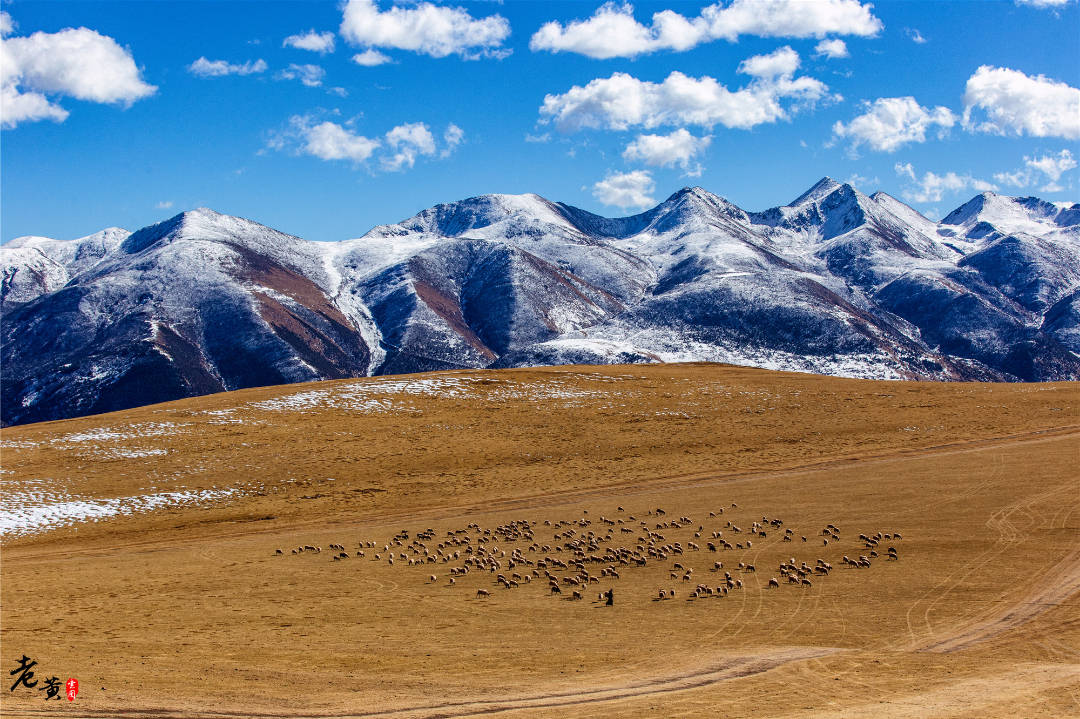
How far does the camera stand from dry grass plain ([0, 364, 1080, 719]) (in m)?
18.5

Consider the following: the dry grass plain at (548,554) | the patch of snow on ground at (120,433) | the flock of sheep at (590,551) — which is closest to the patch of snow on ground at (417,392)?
the dry grass plain at (548,554)

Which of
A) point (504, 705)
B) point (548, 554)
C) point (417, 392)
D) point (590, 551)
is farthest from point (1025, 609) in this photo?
point (417, 392)

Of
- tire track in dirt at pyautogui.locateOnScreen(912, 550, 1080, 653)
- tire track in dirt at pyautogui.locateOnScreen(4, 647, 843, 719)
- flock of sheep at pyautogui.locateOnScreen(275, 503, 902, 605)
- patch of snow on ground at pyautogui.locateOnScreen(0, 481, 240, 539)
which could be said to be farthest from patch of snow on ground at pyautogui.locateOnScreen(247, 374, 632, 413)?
tire track in dirt at pyautogui.locateOnScreen(4, 647, 843, 719)

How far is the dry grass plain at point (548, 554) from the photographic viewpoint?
1845 cm

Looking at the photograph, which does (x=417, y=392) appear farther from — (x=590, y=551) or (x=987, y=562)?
(x=987, y=562)

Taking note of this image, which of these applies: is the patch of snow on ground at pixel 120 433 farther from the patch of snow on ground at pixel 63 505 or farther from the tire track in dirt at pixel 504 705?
the tire track in dirt at pixel 504 705

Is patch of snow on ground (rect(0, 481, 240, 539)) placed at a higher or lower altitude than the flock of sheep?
higher

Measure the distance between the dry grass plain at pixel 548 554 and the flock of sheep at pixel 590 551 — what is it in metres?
0.31

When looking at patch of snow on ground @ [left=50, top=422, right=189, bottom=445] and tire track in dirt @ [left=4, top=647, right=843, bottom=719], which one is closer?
tire track in dirt @ [left=4, top=647, right=843, bottom=719]

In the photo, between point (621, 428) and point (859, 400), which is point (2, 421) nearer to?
point (621, 428)

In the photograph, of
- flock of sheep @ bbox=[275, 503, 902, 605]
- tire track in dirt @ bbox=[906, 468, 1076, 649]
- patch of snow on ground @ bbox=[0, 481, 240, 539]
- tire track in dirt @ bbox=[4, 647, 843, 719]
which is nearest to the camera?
tire track in dirt @ bbox=[4, 647, 843, 719]

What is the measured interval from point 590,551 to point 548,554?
181 cm

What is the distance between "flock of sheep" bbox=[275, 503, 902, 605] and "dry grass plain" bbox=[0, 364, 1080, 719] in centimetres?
31

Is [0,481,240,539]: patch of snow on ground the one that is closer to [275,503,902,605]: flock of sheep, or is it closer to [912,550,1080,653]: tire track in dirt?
[275,503,902,605]: flock of sheep
